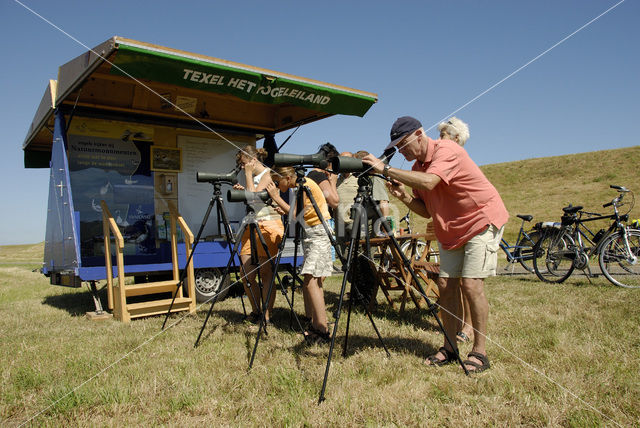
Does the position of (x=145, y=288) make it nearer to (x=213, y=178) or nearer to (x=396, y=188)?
(x=213, y=178)

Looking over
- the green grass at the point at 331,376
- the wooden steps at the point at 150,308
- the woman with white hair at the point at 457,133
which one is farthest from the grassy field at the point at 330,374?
the woman with white hair at the point at 457,133

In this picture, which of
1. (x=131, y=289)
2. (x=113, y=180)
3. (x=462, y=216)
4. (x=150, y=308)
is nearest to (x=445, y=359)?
(x=462, y=216)

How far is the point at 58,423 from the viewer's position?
2447mm

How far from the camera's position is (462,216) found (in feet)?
10.5

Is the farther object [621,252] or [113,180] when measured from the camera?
[113,180]

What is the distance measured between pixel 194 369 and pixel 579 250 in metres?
6.16

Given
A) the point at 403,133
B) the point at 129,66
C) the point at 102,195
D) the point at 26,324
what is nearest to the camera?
the point at 403,133

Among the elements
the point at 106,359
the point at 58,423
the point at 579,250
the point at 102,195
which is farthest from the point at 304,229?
the point at 579,250

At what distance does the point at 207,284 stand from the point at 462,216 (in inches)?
172

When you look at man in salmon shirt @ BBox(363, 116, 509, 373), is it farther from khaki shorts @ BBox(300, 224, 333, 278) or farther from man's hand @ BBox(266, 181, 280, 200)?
man's hand @ BBox(266, 181, 280, 200)

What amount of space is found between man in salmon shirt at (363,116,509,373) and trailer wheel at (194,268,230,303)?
390 centimetres

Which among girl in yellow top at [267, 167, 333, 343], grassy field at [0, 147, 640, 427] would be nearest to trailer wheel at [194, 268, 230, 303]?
grassy field at [0, 147, 640, 427]

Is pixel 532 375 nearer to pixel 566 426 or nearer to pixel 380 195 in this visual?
pixel 566 426

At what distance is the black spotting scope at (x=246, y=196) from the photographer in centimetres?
399
